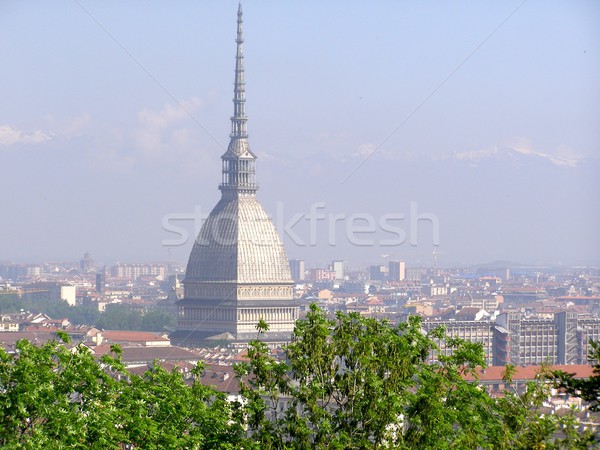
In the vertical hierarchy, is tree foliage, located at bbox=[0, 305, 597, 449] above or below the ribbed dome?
below

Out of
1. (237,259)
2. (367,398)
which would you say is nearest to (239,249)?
(237,259)

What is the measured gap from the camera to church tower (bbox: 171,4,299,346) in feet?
531

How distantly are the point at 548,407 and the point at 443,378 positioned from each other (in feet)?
151

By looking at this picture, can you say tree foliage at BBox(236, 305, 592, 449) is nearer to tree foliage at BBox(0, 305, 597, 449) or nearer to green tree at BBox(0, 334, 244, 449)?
tree foliage at BBox(0, 305, 597, 449)

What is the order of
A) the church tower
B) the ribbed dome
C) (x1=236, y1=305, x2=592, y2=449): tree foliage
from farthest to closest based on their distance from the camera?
1. the ribbed dome
2. the church tower
3. (x1=236, y1=305, x2=592, y2=449): tree foliage

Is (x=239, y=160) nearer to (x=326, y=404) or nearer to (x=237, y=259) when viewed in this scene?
(x=237, y=259)

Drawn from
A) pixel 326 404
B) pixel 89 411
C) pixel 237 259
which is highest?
pixel 237 259

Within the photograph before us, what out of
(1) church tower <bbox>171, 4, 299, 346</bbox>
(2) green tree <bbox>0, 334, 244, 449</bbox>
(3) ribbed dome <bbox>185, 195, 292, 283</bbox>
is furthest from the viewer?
(3) ribbed dome <bbox>185, 195, 292, 283</bbox>

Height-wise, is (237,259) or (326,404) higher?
(237,259)

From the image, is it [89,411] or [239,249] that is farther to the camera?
[239,249]

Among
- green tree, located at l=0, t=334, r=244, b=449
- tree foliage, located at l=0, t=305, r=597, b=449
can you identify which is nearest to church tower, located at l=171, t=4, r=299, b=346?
green tree, located at l=0, t=334, r=244, b=449

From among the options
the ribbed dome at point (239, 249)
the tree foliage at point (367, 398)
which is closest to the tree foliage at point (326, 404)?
the tree foliage at point (367, 398)

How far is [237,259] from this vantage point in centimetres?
16650

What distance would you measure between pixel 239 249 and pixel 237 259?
0.99 metres
